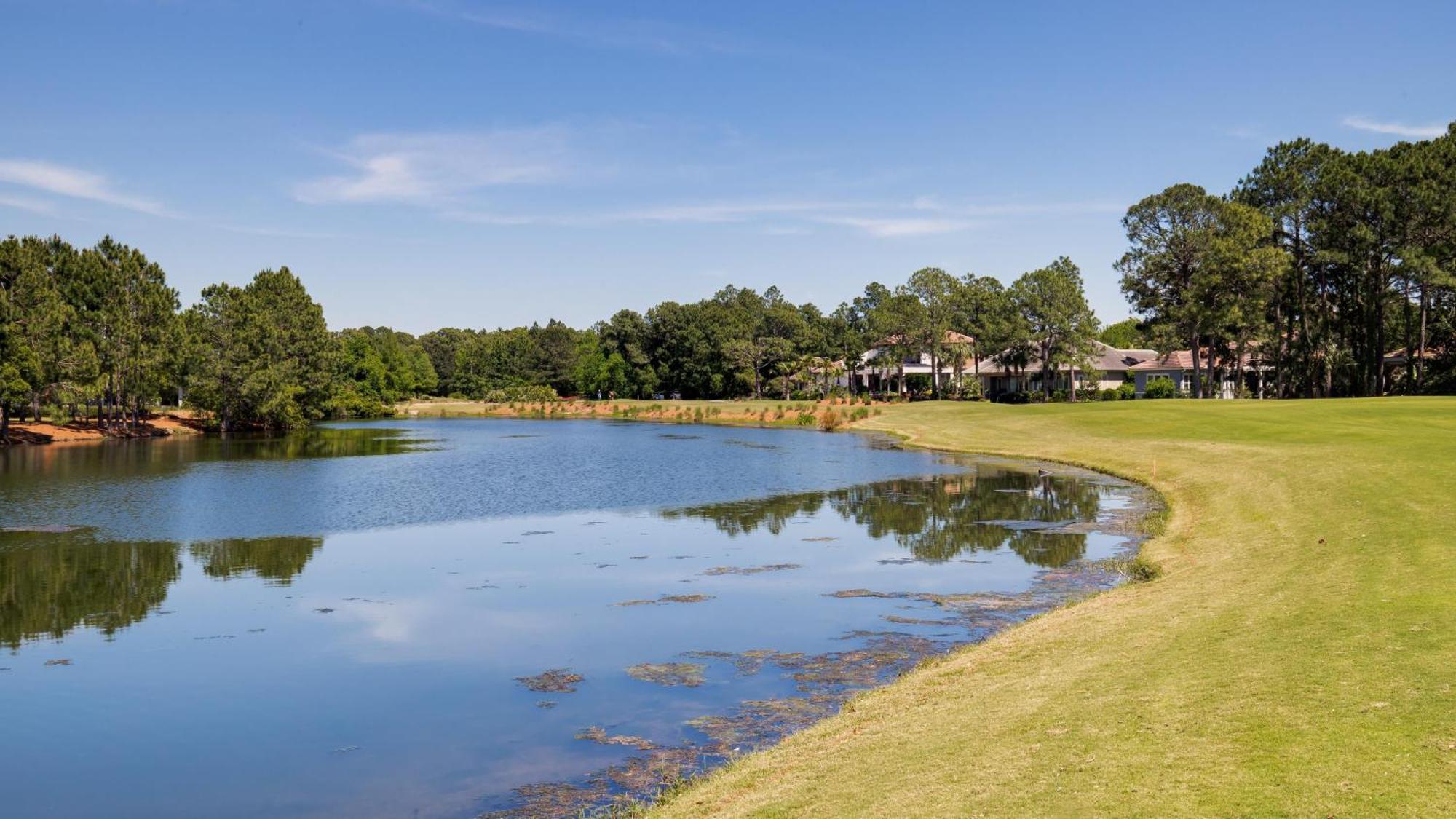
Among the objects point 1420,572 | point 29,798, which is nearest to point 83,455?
point 29,798

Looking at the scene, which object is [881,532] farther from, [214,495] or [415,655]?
[214,495]

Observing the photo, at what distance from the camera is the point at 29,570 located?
28.7 metres

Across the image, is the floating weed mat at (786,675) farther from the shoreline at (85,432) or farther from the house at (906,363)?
the house at (906,363)

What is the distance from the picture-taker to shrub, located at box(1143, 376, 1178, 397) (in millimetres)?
108938

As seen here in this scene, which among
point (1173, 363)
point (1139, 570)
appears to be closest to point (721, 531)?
point (1139, 570)

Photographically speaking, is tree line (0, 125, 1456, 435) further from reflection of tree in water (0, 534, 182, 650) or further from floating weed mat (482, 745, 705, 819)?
floating weed mat (482, 745, 705, 819)

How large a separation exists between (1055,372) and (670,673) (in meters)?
116

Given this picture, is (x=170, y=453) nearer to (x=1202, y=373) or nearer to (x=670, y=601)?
(x=670, y=601)

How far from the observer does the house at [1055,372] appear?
11662 cm

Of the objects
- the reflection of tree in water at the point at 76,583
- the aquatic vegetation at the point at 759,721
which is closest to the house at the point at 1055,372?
the reflection of tree in water at the point at 76,583

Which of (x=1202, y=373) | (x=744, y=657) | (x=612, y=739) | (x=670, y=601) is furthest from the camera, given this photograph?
(x=1202, y=373)

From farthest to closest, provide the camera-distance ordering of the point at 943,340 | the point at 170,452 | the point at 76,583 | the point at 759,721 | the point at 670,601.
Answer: the point at 943,340
the point at 170,452
the point at 76,583
the point at 670,601
the point at 759,721

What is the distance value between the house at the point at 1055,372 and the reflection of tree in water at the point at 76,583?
321 feet

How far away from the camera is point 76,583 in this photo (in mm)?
27250
